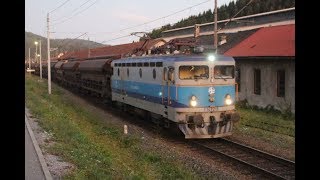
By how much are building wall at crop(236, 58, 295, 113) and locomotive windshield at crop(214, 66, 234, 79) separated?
7.41 m

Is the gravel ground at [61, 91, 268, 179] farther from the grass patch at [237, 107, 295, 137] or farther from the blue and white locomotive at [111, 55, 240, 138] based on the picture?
the grass patch at [237, 107, 295, 137]

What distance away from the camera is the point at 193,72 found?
15234mm

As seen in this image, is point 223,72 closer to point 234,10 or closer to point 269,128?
point 269,128

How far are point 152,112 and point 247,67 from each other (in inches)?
418

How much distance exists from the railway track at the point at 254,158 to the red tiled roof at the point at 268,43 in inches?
351

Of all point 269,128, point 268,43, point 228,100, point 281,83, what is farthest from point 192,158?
point 268,43

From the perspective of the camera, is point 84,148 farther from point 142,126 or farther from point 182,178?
point 142,126

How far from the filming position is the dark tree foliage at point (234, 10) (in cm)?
5875

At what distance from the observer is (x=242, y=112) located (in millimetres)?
23750

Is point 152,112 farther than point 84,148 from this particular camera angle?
Yes

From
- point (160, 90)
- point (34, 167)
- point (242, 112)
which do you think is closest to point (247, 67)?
point (242, 112)

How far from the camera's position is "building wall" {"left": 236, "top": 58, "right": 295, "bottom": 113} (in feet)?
72.9

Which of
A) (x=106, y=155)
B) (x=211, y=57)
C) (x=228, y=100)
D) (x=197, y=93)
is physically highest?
(x=211, y=57)

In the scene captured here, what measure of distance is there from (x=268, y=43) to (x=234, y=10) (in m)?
44.4
